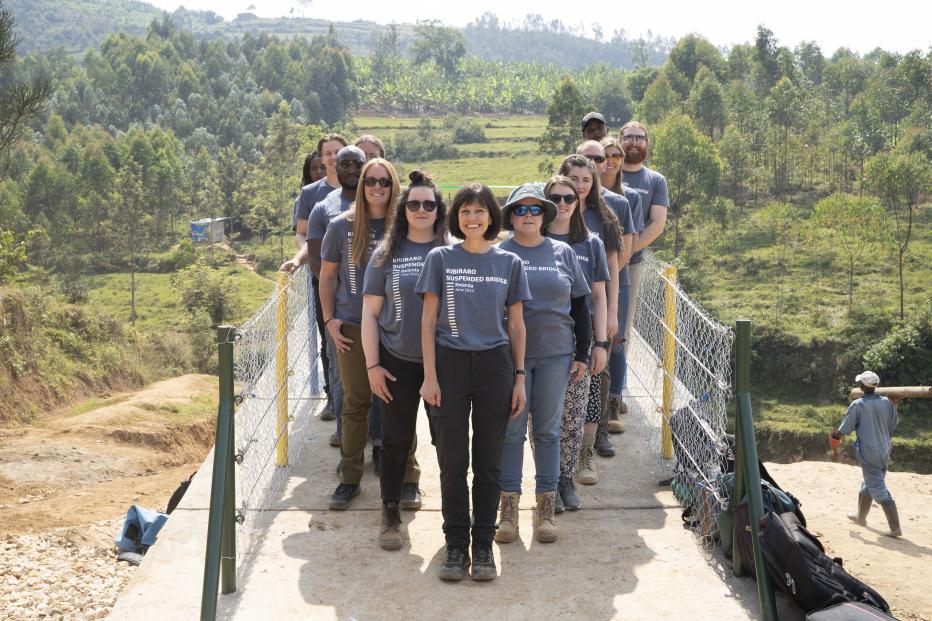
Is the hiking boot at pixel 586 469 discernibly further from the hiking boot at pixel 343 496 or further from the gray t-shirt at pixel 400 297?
the gray t-shirt at pixel 400 297

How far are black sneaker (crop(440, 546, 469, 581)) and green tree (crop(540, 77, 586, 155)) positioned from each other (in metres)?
61.0

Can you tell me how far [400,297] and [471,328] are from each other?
0.46m

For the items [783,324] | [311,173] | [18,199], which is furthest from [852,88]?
[311,173]

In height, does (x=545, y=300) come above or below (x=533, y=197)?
below

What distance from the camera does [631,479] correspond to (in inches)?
220

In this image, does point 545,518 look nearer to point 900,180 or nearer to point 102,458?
point 102,458

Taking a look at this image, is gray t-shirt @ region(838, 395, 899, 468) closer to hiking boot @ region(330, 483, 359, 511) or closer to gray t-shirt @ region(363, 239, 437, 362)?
hiking boot @ region(330, 483, 359, 511)

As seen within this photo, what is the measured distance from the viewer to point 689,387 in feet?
18.6

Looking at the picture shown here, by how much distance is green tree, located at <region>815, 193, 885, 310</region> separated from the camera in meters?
42.5

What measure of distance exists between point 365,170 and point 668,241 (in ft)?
166

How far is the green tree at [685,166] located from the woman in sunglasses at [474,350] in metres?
49.1

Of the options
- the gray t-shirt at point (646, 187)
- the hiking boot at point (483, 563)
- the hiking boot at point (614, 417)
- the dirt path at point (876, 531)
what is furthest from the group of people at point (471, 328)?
the dirt path at point (876, 531)

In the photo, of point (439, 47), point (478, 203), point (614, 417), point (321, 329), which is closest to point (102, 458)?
point (321, 329)

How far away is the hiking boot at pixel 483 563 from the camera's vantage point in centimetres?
422
